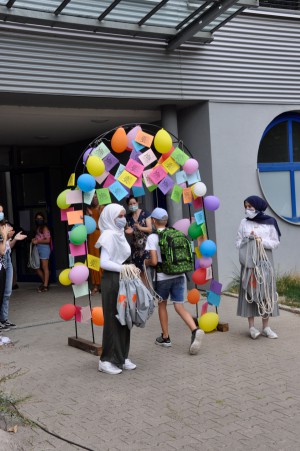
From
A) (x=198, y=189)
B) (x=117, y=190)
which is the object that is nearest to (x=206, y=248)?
(x=198, y=189)

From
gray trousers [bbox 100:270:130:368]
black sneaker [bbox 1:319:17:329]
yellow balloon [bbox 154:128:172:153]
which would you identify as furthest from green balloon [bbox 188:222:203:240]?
black sneaker [bbox 1:319:17:329]

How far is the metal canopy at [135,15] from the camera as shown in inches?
322

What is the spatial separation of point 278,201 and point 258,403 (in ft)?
22.6

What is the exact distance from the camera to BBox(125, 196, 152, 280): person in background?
28.8 feet

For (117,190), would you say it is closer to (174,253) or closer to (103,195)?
(103,195)

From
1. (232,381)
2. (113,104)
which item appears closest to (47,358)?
(232,381)

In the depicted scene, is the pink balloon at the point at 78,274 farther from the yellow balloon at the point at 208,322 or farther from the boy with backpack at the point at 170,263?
the yellow balloon at the point at 208,322

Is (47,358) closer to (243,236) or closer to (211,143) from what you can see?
(243,236)

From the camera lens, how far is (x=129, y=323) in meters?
5.88

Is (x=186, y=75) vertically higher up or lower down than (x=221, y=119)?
higher up

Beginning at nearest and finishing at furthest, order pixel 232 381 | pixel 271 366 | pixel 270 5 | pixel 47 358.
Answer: pixel 232 381, pixel 271 366, pixel 47 358, pixel 270 5

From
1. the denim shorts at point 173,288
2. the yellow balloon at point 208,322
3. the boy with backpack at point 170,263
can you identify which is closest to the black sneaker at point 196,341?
the boy with backpack at point 170,263

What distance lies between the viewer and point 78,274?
6730 mm

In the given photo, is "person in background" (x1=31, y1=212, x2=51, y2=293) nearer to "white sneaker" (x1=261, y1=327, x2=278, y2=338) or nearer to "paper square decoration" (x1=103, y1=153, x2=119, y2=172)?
"paper square decoration" (x1=103, y1=153, x2=119, y2=172)
